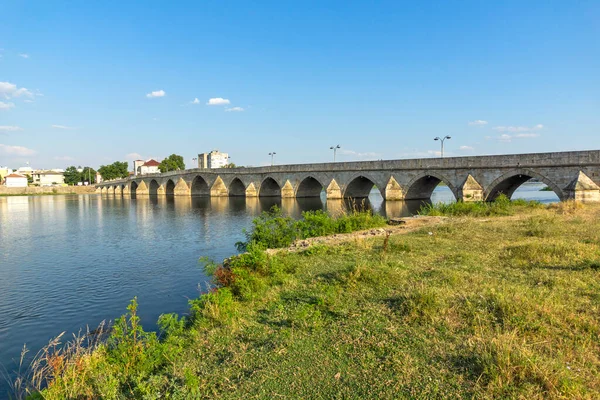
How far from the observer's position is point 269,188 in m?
59.9

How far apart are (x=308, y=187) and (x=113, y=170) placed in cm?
8779

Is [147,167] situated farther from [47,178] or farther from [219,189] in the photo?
[219,189]

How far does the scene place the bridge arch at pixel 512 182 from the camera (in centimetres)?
2802

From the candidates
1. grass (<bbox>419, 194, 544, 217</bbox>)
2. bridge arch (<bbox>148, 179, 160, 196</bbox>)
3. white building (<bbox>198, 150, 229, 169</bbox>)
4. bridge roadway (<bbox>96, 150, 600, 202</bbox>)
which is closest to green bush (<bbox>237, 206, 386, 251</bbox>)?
grass (<bbox>419, 194, 544, 217</bbox>)

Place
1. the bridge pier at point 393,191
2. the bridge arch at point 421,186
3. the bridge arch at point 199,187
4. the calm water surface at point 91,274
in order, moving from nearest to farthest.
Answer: the calm water surface at point 91,274, the bridge arch at point 421,186, the bridge pier at point 393,191, the bridge arch at point 199,187

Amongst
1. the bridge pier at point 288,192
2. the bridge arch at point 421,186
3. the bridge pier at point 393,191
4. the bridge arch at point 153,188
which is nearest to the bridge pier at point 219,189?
the bridge pier at point 288,192

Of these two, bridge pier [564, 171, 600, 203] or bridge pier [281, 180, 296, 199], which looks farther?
bridge pier [281, 180, 296, 199]

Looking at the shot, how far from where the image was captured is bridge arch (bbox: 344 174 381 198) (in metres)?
45.3

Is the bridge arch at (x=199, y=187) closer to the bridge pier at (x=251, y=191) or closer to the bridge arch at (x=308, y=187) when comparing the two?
the bridge pier at (x=251, y=191)

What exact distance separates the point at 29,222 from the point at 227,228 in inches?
676

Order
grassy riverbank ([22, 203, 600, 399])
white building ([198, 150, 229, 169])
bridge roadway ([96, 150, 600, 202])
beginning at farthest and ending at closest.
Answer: white building ([198, 150, 229, 169]) → bridge roadway ([96, 150, 600, 202]) → grassy riverbank ([22, 203, 600, 399])

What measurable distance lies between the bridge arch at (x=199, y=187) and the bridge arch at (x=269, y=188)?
50.2 feet

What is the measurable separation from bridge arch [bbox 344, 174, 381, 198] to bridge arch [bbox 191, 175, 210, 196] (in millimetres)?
31062

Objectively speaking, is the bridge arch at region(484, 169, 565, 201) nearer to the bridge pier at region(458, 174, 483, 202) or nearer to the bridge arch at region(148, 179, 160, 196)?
the bridge pier at region(458, 174, 483, 202)
